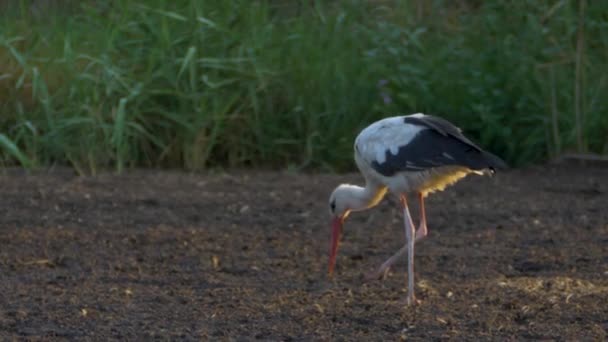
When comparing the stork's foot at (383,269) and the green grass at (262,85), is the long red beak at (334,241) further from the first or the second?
the green grass at (262,85)

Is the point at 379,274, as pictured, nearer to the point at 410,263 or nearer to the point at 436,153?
the point at 410,263

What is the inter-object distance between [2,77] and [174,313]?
421 centimetres

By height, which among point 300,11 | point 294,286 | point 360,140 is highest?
point 300,11

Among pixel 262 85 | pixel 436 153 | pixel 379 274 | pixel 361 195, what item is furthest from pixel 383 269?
pixel 262 85

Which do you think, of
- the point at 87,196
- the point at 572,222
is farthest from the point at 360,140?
the point at 87,196

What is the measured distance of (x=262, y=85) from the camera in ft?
30.1

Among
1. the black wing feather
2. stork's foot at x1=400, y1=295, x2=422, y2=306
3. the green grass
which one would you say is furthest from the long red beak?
the green grass

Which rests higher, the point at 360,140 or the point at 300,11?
the point at 300,11

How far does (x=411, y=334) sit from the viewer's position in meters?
4.96

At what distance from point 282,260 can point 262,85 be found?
2810 millimetres

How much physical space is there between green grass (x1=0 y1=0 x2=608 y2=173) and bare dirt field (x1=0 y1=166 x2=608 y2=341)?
311mm

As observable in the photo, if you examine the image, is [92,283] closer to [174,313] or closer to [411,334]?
[174,313]

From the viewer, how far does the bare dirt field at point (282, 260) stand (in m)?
5.16

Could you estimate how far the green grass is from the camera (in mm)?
8969
